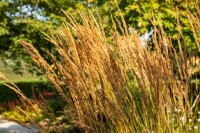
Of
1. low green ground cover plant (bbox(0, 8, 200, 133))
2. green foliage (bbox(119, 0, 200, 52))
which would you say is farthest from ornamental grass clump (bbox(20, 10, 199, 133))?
green foliage (bbox(119, 0, 200, 52))

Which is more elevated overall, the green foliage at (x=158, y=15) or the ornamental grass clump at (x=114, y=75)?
the green foliage at (x=158, y=15)

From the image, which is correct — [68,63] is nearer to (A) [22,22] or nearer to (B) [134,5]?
(B) [134,5]

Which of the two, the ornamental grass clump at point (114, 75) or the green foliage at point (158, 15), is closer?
the ornamental grass clump at point (114, 75)

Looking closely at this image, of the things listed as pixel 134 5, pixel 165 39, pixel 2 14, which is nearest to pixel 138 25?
pixel 134 5

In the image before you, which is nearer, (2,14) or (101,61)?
(101,61)

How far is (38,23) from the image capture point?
9367mm

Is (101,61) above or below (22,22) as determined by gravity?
below

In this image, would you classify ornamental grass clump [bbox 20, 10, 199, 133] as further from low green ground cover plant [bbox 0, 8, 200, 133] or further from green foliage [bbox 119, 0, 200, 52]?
green foliage [bbox 119, 0, 200, 52]

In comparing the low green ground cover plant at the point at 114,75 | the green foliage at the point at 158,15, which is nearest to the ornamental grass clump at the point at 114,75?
the low green ground cover plant at the point at 114,75

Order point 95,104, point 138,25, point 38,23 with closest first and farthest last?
point 95,104 < point 138,25 < point 38,23

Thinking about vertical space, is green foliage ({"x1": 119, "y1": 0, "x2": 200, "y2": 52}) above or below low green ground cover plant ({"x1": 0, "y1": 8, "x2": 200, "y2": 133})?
above

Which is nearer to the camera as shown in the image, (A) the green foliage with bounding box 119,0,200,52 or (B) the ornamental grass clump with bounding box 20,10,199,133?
(B) the ornamental grass clump with bounding box 20,10,199,133

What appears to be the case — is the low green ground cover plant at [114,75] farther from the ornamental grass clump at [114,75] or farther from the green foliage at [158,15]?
the green foliage at [158,15]

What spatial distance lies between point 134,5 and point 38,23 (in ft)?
12.7
